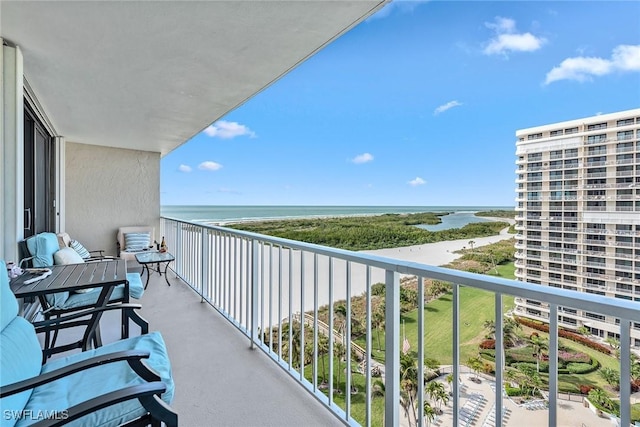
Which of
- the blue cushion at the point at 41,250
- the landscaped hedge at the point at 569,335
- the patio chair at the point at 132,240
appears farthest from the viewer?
the patio chair at the point at 132,240

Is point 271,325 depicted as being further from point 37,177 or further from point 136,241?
point 136,241

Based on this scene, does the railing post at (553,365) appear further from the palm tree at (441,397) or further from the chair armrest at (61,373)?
the chair armrest at (61,373)

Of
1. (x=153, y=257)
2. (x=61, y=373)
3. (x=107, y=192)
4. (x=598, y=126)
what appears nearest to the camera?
(x=61, y=373)

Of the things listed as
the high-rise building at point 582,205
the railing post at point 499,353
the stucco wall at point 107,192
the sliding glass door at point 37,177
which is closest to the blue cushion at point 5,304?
the railing post at point 499,353

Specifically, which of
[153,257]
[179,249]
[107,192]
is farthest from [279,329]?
[107,192]

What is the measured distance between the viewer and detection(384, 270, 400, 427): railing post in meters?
1.39

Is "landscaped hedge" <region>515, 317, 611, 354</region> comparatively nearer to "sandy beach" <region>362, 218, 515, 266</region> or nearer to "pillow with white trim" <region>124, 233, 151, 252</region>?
"sandy beach" <region>362, 218, 515, 266</region>

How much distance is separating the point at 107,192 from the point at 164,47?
4.74 meters

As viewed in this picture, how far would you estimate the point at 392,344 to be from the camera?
1393 millimetres

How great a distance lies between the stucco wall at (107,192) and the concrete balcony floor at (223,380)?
3306mm

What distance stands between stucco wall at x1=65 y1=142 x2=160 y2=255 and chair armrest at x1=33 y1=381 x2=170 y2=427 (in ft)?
19.7

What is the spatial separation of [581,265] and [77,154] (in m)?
7.23

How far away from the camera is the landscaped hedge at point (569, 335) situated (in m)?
0.89

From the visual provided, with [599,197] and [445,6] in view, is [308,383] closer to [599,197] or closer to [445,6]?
[599,197]
